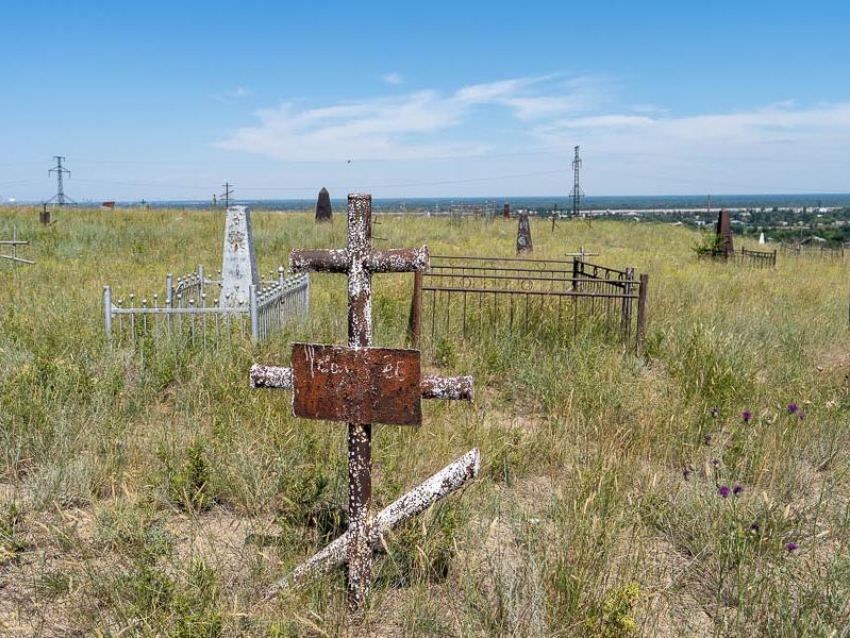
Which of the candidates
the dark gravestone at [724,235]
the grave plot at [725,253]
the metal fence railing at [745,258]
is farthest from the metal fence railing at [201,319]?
the dark gravestone at [724,235]

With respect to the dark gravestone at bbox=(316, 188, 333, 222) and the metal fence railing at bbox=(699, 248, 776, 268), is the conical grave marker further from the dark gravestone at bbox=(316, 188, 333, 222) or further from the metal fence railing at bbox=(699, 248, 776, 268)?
the dark gravestone at bbox=(316, 188, 333, 222)

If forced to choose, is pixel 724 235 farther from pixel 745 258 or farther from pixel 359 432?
pixel 359 432

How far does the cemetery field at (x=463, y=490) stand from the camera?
2836 millimetres

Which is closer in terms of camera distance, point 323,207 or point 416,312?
point 416,312

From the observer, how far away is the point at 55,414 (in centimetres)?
478

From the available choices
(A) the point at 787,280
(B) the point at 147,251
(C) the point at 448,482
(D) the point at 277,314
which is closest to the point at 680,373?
(C) the point at 448,482

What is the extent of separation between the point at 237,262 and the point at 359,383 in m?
5.90

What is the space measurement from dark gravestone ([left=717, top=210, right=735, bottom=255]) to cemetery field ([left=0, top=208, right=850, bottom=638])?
1297 cm

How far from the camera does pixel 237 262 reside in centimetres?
810

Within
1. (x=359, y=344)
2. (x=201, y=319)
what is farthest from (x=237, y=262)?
(x=359, y=344)

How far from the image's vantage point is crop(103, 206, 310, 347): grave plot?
6816 mm

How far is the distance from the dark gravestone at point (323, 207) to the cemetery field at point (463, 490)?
1777cm

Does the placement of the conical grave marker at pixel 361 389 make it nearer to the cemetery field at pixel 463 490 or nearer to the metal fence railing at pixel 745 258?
the cemetery field at pixel 463 490

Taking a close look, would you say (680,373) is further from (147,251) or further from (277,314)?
(147,251)
